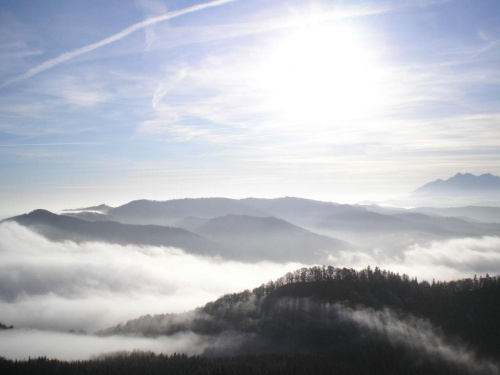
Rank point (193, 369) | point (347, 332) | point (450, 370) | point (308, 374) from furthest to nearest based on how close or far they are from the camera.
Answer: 1. point (347, 332)
2. point (450, 370)
3. point (193, 369)
4. point (308, 374)

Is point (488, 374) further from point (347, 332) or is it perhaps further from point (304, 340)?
point (304, 340)

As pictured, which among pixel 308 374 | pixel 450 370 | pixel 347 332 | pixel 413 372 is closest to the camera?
pixel 308 374

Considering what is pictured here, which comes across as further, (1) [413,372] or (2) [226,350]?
(2) [226,350]

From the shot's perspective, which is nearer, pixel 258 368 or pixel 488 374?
pixel 258 368

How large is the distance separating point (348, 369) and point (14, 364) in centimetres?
15663

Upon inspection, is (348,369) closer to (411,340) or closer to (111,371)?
(411,340)

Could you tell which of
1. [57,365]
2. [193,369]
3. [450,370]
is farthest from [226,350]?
[450,370]

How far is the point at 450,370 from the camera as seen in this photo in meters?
185

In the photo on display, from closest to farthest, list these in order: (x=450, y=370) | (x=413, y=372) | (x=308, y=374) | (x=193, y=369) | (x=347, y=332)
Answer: (x=308, y=374) → (x=193, y=369) → (x=413, y=372) → (x=450, y=370) → (x=347, y=332)

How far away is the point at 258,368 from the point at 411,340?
350 ft

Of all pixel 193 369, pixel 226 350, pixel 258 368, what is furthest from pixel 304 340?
pixel 193 369

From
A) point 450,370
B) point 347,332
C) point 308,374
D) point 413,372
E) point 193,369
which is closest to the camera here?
point 308,374

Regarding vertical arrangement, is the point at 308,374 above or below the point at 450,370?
above

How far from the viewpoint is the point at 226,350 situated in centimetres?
19588
